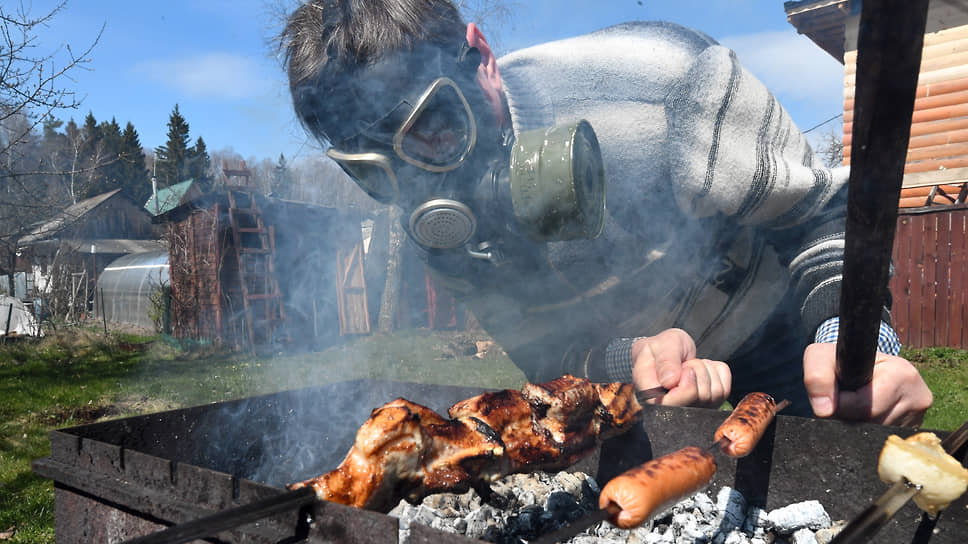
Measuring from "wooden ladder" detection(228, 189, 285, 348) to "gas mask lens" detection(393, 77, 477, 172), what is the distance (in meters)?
12.2

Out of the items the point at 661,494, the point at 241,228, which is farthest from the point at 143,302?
the point at 661,494

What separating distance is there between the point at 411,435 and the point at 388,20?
1.54 meters

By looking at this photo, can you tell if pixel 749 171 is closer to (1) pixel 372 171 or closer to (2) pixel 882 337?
(2) pixel 882 337

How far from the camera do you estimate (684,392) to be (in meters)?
2.05

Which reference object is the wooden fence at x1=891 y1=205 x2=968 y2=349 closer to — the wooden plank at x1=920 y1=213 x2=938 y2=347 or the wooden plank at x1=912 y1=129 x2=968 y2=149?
the wooden plank at x1=920 y1=213 x2=938 y2=347

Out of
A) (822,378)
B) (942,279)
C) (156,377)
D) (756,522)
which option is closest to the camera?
(822,378)

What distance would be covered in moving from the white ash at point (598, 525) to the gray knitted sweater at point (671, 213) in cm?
70

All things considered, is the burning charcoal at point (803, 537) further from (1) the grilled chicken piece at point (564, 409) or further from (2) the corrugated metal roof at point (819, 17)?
(2) the corrugated metal roof at point (819, 17)

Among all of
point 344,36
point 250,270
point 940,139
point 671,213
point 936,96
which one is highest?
point 936,96

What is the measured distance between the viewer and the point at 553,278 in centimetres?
263

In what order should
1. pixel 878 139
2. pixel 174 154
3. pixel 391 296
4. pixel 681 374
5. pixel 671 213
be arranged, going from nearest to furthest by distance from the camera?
pixel 878 139
pixel 681 374
pixel 671 213
pixel 391 296
pixel 174 154

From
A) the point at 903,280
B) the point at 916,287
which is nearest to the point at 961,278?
the point at 916,287

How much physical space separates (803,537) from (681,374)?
624mm

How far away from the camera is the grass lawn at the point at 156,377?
4798 mm
